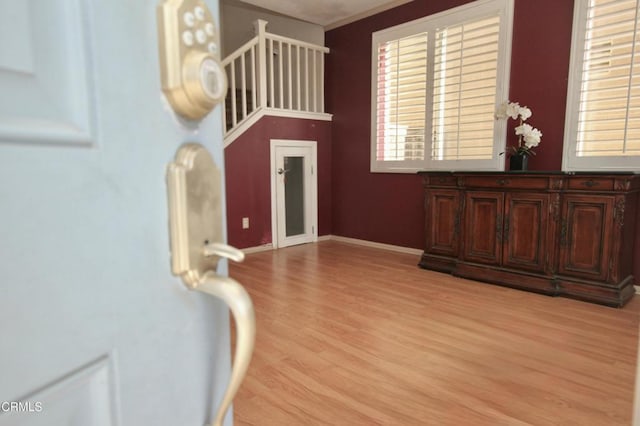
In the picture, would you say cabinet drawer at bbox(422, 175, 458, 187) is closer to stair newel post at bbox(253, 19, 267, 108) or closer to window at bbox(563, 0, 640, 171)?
window at bbox(563, 0, 640, 171)

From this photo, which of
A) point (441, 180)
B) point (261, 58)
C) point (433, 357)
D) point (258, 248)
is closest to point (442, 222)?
point (441, 180)

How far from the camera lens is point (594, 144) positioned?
3113 millimetres

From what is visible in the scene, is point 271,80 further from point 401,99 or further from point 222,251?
point 222,251

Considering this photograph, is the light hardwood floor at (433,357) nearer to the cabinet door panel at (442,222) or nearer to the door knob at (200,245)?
the cabinet door panel at (442,222)

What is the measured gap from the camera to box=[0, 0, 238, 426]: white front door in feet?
0.84

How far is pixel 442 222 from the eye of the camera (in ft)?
12.2

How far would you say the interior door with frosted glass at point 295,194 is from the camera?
489 cm

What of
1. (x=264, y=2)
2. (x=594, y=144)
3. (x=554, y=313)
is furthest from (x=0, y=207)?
(x=264, y=2)

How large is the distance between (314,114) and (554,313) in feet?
12.2

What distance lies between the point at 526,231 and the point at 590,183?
587 millimetres

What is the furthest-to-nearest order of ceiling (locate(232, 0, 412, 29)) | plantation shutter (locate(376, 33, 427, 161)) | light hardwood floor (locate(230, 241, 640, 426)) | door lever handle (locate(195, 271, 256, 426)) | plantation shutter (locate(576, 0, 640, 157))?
1. ceiling (locate(232, 0, 412, 29))
2. plantation shutter (locate(376, 33, 427, 161))
3. plantation shutter (locate(576, 0, 640, 157))
4. light hardwood floor (locate(230, 241, 640, 426))
5. door lever handle (locate(195, 271, 256, 426))

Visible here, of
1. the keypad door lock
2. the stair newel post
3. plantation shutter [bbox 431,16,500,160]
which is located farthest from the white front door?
the stair newel post

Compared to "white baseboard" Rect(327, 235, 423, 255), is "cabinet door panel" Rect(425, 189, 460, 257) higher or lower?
higher

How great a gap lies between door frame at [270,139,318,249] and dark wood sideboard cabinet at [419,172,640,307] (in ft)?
6.66
